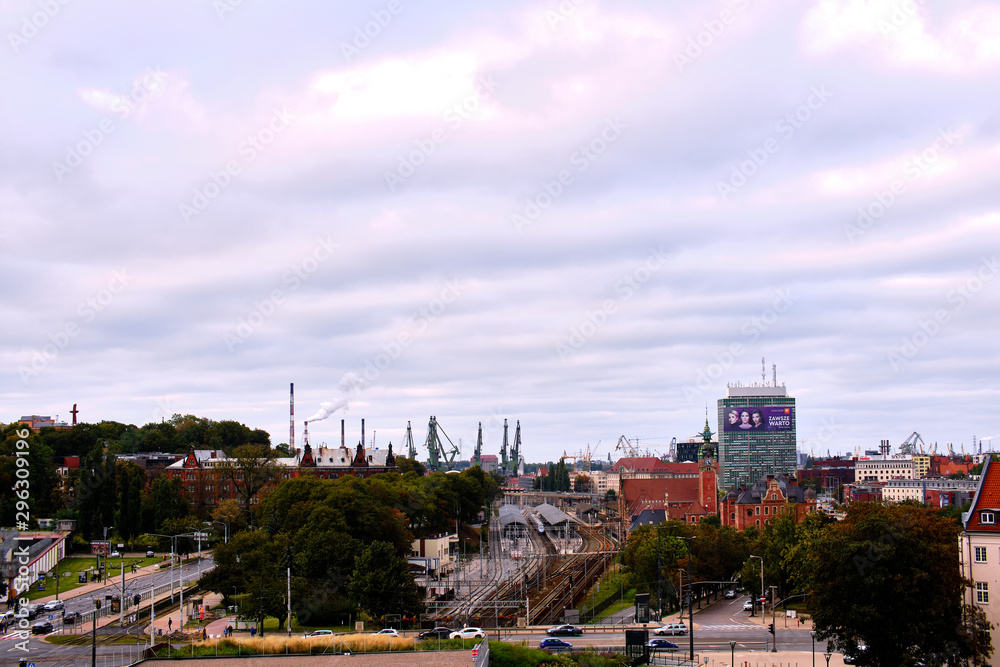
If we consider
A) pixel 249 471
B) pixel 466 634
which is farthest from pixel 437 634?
pixel 249 471

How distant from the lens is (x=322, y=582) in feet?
243

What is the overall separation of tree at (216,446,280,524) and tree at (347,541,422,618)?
266 feet

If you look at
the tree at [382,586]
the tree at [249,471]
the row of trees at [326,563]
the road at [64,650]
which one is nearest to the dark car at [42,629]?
the road at [64,650]

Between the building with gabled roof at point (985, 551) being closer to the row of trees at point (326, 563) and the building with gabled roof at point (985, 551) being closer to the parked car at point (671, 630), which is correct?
the parked car at point (671, 630)

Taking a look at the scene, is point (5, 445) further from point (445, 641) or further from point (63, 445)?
point (445, 641)

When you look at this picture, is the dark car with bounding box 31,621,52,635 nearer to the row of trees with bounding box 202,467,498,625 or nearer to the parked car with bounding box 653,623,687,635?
the row of trees with bounding box 202,467,498,625

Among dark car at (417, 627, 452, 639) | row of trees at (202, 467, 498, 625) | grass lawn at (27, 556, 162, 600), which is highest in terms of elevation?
row of trees at (202, 467, 498, 625)

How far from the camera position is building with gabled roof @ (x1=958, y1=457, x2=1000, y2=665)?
52125 mm

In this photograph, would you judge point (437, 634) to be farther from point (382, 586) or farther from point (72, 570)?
point (72, 570)

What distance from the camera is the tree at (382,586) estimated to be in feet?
231

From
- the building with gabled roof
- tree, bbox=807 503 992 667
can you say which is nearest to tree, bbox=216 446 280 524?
tree, bbox=807 503 992 667

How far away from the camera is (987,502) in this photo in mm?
53781

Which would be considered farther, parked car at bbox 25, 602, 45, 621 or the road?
parked car at bbox 25, 602, 45, 621

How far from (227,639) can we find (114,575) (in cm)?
4420
